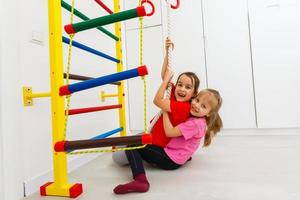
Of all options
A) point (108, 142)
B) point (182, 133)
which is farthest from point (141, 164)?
point (108, 142)

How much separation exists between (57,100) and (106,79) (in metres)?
0.30

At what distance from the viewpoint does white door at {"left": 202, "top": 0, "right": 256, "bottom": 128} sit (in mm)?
2236

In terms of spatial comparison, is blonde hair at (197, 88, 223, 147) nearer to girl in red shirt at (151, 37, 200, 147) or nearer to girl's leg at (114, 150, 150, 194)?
girl in red shirt at (151, 37, 200, 147)

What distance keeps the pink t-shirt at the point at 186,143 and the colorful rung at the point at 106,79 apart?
53 cm

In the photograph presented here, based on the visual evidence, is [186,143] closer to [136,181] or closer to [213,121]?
[213,121]

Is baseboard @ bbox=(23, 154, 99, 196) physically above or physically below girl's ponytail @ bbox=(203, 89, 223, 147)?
below

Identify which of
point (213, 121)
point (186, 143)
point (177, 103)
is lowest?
point (186, 143)

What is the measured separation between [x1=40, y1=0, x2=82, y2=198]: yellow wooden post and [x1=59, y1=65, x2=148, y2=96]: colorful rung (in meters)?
0.10

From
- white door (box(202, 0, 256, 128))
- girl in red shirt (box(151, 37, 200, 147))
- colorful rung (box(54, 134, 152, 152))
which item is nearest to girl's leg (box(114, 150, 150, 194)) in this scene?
girl in red shirt (box(151, 37, 200, 147))

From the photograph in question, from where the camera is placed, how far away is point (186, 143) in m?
1.35

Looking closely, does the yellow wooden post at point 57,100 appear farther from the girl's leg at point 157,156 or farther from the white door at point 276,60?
the white door at point 276,60

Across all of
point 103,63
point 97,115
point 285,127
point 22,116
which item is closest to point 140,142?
point 22,116

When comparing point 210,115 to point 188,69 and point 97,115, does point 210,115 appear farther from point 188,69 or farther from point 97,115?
point 188,69

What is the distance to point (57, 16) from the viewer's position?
1073mm
